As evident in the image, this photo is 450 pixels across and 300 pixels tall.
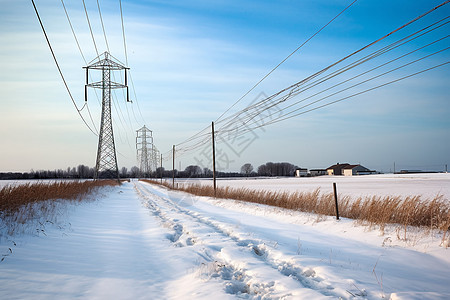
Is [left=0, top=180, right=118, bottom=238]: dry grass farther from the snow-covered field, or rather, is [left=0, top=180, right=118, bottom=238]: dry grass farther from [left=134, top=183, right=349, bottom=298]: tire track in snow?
[left=134, top=183, right=349, bottom=298]: tire track in snow

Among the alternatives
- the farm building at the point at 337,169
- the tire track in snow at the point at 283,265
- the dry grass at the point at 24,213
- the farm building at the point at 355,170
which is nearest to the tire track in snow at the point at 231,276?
the tire track in snow at the point at 283,265

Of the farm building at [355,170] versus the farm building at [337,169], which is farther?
the farm building at [337,169]

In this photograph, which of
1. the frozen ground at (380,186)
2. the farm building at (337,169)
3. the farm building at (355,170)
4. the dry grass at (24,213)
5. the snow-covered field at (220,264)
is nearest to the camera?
the snow-covered field at (220,264)

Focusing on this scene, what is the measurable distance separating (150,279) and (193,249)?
5.78 feet

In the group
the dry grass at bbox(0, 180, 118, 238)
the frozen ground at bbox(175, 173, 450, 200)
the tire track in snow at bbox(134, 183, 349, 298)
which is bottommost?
the frozen ground at bbox(175, 173, 450, 200)

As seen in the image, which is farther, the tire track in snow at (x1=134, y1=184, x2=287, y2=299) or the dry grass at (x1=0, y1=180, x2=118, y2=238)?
the dry grass at (x1=0, y1=180, x2=118, y2=238)

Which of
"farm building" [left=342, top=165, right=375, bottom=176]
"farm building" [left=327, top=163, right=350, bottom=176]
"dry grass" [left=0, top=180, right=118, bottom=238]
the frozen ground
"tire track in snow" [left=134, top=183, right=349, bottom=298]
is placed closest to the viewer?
"tire track in snow" [left=134, top=183, right=349, bottom=298]

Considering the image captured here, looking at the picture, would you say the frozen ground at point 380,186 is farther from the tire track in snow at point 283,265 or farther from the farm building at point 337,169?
the farm building at point 337,169

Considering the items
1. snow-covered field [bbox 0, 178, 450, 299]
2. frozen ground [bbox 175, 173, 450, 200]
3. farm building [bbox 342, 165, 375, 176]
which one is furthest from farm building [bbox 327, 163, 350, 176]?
snow-covered field [bbox 0, 178, 450, 299]

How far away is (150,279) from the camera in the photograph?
4.47 m

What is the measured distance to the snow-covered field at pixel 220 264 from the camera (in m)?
3.88

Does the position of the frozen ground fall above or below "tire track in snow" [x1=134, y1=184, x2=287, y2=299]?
below

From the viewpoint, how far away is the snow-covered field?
3.88 m

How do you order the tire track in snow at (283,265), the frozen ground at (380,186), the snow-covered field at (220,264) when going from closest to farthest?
1. the snow-covered field at (220,264)
2. the tire track in snow at (283,265)
3. the frozen ground at (380,186)
